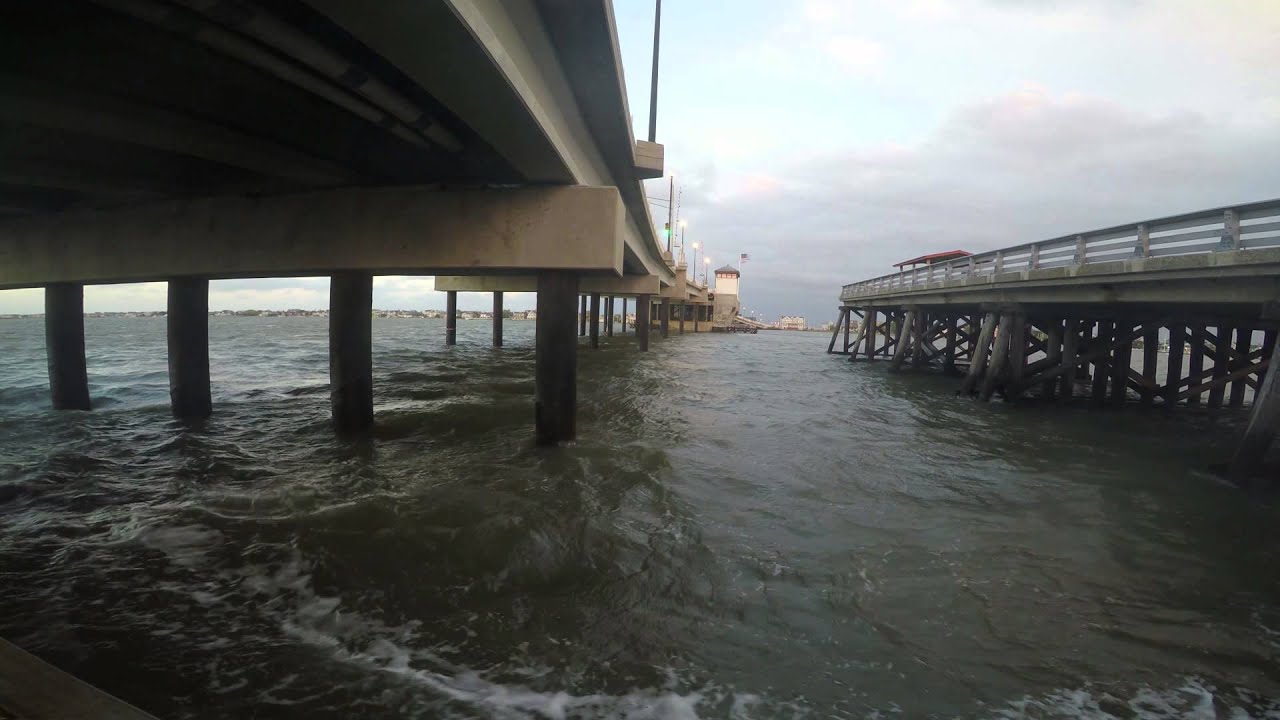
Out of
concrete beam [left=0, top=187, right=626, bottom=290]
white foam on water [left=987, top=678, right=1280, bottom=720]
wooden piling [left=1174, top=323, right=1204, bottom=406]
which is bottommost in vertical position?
white foam on water [left=987, top=678, right=1280, bottom=720]

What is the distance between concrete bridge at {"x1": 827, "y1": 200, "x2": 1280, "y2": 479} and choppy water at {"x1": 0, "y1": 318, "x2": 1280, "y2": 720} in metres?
2.92

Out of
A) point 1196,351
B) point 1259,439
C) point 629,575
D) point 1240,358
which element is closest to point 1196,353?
point 1196,351

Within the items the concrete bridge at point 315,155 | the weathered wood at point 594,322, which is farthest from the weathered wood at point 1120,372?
the weathered wood at point 594,322

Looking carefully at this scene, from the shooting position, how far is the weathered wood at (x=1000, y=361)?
576 inches

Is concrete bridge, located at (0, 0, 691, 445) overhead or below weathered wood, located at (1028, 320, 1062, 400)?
overhead

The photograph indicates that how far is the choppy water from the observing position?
3.06 metres

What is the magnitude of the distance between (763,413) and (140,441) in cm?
1097

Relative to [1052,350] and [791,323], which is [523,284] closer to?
[1052,350]

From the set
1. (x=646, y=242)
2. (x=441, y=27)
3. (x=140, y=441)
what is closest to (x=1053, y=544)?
(x=441, y=27)

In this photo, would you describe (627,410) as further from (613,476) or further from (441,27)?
(441,27)

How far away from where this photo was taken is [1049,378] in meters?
13.9

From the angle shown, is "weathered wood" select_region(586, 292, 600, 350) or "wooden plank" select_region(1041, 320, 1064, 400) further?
"weathered wood" select_region(586, 292, 600, 350)

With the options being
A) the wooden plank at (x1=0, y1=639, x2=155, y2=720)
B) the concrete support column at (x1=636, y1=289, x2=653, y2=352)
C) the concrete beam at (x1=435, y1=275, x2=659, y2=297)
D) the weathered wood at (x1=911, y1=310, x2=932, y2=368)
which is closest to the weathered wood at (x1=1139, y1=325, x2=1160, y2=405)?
the weathered wood at (x1=911, y1=310, x2=932, y2=368)

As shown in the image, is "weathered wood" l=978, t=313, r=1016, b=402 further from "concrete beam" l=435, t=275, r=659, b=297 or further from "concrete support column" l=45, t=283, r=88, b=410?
"concrete support column" l=45, t=283, r=88, b=410
